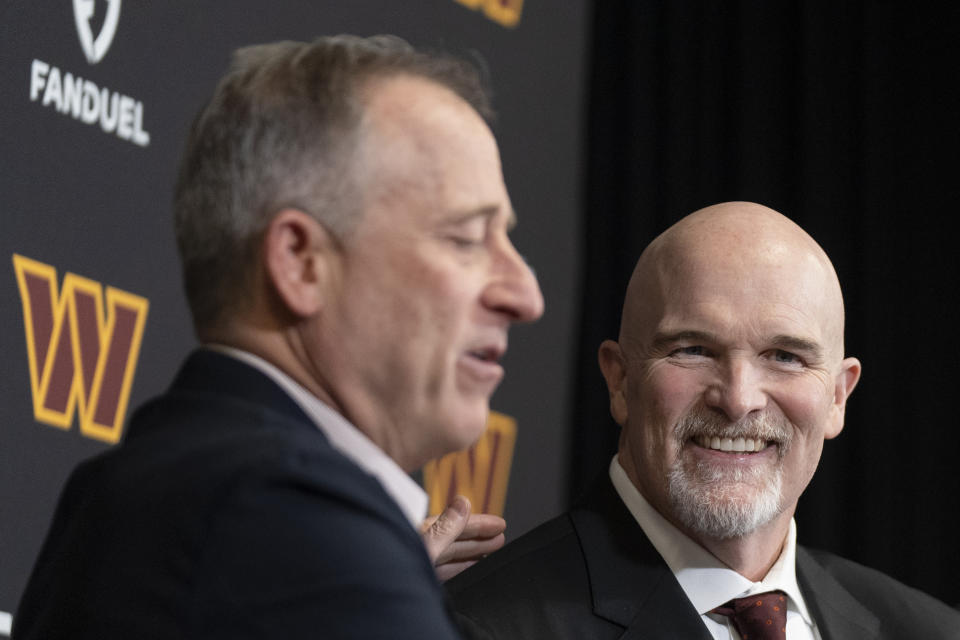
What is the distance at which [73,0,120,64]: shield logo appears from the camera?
2.57 metres

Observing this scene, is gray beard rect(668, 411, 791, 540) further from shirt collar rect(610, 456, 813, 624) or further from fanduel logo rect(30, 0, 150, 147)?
fanduel logo rect(30, 0, 150, 147)

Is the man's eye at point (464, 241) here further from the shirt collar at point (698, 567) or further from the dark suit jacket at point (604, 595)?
the shirt collar at point (698, 567)

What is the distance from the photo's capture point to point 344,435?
3.96 ft

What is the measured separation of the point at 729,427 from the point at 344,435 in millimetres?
1272

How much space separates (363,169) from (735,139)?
329 cm

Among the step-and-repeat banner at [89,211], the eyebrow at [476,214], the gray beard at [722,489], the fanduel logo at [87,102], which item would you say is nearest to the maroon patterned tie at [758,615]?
the gray beard at [722,489]

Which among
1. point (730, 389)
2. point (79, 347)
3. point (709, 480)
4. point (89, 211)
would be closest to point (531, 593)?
point (709, 480)

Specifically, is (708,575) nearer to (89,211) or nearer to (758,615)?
(758,615)

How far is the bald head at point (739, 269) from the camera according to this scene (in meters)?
2.43

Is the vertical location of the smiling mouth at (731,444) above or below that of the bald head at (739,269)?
below

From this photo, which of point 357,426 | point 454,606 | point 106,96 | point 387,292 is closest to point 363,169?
point 387,292

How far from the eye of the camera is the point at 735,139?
14.3 feet

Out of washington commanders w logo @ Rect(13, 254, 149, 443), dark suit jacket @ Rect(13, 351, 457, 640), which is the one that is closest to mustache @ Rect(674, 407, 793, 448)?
washington commanders w logo @ Rect(13, 254, 149, 443)

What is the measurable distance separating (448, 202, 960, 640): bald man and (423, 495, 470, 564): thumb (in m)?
0.18
